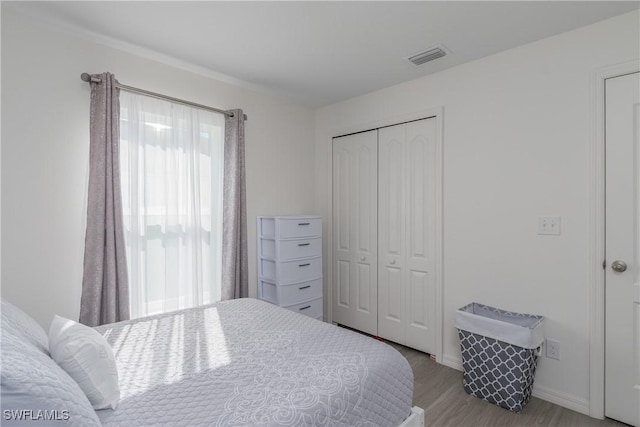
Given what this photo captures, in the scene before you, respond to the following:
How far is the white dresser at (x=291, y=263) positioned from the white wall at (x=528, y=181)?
4.08 ft

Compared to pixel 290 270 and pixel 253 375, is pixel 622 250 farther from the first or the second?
pixel 290 270

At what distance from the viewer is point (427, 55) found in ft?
8.07

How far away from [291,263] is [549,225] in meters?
2.07

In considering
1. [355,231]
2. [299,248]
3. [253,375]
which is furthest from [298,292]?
[253,375]

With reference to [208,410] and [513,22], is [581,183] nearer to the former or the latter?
[513,22]

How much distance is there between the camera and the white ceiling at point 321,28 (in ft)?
6.20

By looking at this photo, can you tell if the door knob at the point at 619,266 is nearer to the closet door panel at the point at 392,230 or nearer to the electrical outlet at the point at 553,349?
the electrical outlet at the point at 553,349

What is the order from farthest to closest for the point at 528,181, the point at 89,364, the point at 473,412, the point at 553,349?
the point at 528,181 < the point at 553,349 < the point at 473,412 < the point at 89,364

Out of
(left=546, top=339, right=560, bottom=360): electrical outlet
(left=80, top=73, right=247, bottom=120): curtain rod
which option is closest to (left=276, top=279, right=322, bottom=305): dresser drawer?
(left=80, top=73, right=247, bottom=120): curtain rod

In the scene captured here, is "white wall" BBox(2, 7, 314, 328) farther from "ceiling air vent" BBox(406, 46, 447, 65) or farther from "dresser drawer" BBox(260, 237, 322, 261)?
"ceiling air vent" BBox(406, 46, 447, 65)

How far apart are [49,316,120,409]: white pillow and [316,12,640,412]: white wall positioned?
2.42 m

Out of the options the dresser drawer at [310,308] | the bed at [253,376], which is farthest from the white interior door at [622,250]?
the dresser drawer at [310,308]

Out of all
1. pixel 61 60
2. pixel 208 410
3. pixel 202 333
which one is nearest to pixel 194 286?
pixel 202 333

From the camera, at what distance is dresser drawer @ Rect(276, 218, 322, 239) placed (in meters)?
2.98
